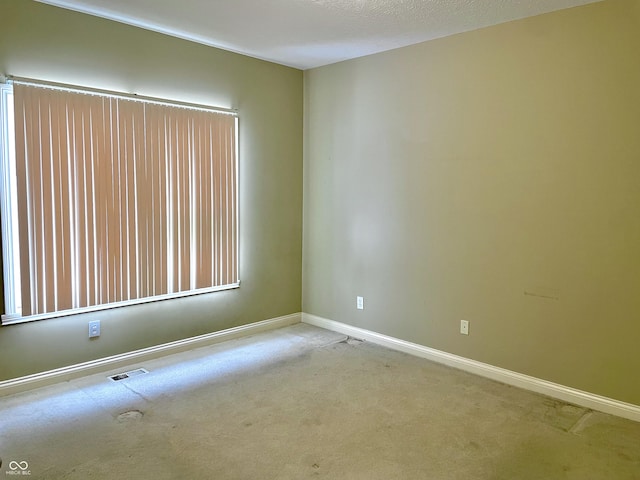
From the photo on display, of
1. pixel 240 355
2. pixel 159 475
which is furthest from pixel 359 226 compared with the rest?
pixel 159 475

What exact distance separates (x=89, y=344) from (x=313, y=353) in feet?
5.74

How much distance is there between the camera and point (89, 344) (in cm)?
340

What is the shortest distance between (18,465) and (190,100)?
9.17 feet

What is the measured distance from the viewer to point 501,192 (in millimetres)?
3361

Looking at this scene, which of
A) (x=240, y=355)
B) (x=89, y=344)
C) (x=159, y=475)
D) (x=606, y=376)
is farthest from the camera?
(x=240, y=355)

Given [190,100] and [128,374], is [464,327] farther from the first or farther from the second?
[190,100]

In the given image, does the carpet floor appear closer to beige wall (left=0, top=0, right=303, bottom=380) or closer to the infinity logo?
the infinity logo

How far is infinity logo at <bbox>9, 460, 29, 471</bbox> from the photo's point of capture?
2262 mm

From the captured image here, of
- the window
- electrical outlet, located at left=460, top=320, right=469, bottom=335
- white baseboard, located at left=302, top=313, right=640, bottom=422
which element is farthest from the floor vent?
electrical outlet, located at left=460, top=320, right=469, bottom=335

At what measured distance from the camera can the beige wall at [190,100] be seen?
3.06m

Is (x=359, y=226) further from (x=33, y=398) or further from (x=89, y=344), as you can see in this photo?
(x=33, y=398)

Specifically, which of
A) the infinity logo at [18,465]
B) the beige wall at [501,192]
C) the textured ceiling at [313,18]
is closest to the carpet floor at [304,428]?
the infinity logo at [18,465]

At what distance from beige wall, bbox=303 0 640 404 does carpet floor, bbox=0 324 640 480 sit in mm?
474

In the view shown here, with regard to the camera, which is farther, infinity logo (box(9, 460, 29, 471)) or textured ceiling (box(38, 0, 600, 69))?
textured ceiling (box(38, 0, 600, 69))
